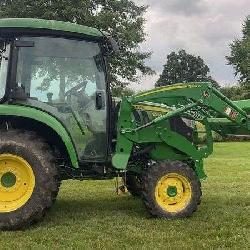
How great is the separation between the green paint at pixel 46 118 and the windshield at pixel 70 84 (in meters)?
0.18

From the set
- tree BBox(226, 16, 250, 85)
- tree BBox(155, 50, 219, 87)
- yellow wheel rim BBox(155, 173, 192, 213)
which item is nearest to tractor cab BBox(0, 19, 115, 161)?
yellow wheel rim BBox(155, 173, 192, 213)

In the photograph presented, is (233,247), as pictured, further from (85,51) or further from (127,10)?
(127,10)

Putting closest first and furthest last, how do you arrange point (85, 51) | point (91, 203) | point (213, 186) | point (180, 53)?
1. point (85, 51)
2. point (91, 203)
3. point (213, 186)
4. point (180, 53)

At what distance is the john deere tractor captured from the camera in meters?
6.86

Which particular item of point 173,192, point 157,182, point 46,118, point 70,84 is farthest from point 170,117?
Answer: point 46,118

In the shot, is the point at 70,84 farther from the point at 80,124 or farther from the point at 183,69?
the point at 183,69

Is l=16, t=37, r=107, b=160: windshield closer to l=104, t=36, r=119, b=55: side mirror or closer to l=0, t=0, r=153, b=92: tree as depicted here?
l=104, t=36, r=119, b=55: side mirror

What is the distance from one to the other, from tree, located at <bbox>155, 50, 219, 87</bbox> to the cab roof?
70893 mm

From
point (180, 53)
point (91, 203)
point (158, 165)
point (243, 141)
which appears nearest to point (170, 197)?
point (158, 165)

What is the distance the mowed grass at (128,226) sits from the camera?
238 inches

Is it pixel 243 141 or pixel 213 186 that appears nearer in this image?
pixel 213 186

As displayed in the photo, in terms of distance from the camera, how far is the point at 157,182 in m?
7.41

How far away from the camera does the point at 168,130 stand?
25.7ft

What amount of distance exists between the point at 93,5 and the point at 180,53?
49998 millimetres
